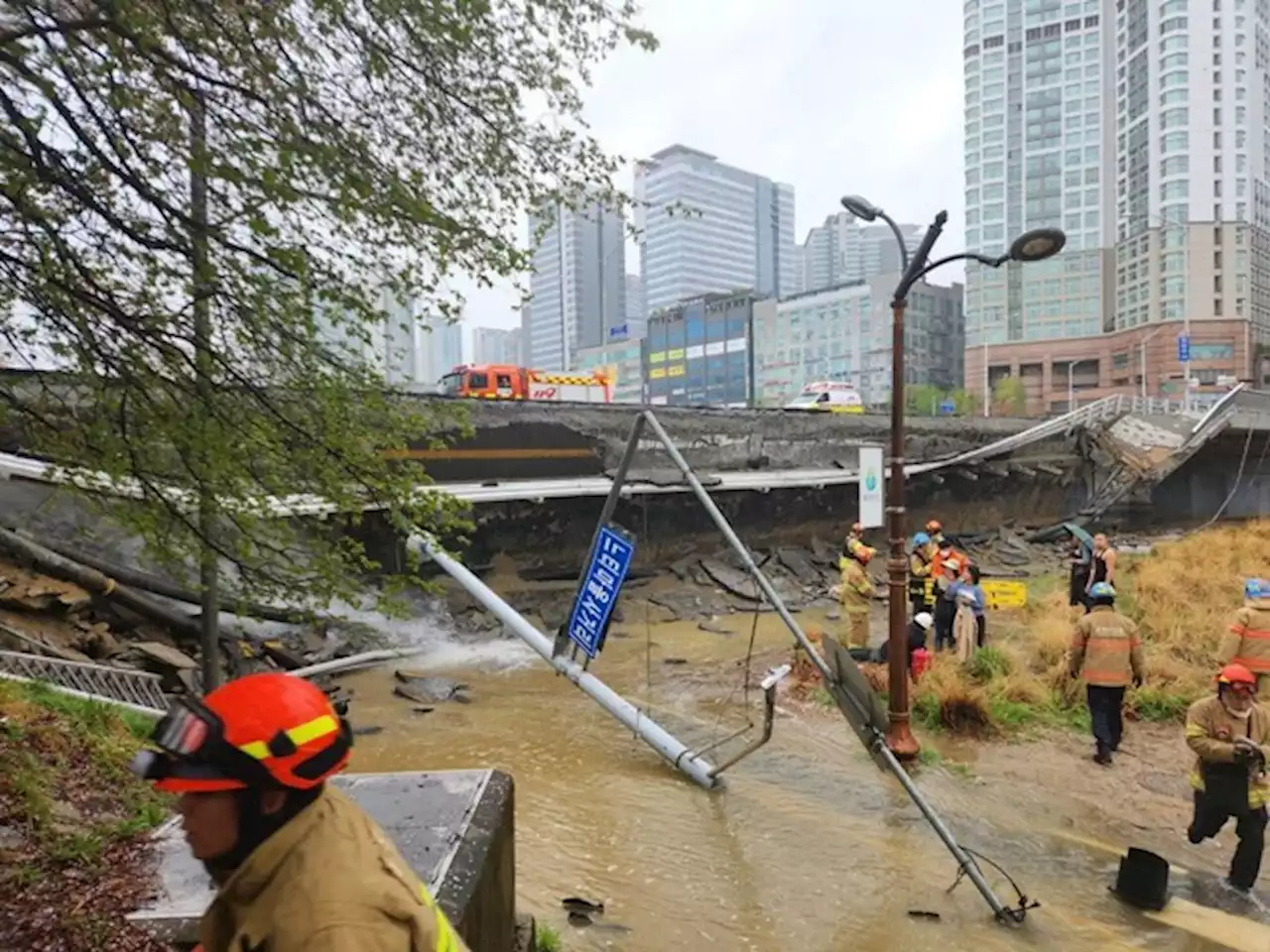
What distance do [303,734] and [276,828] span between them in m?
0.17

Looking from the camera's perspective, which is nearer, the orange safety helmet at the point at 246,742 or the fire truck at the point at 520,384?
the orange safety helmet at the point at 246,742

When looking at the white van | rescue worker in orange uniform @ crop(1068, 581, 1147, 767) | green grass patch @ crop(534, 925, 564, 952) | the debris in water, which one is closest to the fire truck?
the white van

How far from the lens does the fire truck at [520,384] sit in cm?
2766

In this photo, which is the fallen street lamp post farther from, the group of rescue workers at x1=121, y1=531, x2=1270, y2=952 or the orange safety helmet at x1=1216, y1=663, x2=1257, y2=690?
the group of rescue workers at x1=121, y1=531, x2=1270, y2=952

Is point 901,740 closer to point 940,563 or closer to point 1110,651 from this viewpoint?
point 1110,651

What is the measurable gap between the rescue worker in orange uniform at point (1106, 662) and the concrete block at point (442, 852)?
606 centimetres

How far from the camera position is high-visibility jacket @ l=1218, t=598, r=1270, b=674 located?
7747 mm

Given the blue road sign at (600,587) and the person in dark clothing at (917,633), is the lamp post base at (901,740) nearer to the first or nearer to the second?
the person in dark clothing at (917,633)

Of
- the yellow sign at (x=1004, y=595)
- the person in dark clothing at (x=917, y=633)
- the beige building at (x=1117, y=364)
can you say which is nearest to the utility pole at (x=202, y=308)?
the person in dark clothing at (x=917, y=633)

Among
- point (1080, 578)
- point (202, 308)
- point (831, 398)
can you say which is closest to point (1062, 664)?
point (1080, 578)

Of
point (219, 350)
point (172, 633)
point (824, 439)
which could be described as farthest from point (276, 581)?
point (824, 439)

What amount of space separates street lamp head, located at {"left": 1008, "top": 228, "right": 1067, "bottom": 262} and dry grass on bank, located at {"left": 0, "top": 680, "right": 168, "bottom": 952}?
7023 mm

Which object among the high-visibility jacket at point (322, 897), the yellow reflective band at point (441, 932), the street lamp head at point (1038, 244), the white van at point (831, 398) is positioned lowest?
the yellow reflective band at point (441, 932)

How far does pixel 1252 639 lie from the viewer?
308 inches
